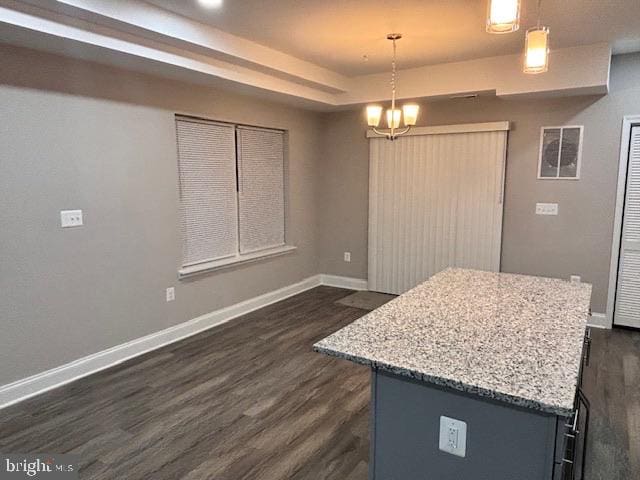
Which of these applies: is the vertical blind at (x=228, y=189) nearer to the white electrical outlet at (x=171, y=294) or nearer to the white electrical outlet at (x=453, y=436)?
the white electrical outlet at (x=171, y=294)

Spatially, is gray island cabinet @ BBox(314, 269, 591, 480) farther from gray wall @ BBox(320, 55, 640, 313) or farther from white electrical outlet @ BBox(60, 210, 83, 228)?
gray wall @ BBox(320, 55, 640, 313)

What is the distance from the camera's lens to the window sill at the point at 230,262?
398 centimetres

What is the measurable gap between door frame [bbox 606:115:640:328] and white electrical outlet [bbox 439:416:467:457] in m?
3.62

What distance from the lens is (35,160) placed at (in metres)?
2.88

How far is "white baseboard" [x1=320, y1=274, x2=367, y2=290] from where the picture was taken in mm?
5686

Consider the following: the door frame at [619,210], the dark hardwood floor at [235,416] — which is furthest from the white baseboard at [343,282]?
the door frame at [619,210]

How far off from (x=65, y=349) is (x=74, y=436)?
0.85 m

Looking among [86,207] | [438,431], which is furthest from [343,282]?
[438,431]

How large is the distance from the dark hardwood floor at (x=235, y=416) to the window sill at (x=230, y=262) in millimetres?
655

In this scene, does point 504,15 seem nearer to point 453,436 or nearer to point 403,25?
point 453,436

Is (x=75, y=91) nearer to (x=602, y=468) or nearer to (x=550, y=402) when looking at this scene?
(x=550, y=402)

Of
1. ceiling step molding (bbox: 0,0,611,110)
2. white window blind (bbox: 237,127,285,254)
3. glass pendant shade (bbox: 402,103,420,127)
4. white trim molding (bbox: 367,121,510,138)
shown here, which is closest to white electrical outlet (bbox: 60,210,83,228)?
ceiling step molding (bbox: 0,0,611,110)

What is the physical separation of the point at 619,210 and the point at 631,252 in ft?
1.41

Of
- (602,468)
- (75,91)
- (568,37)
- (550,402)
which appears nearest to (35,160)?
(75,91)
